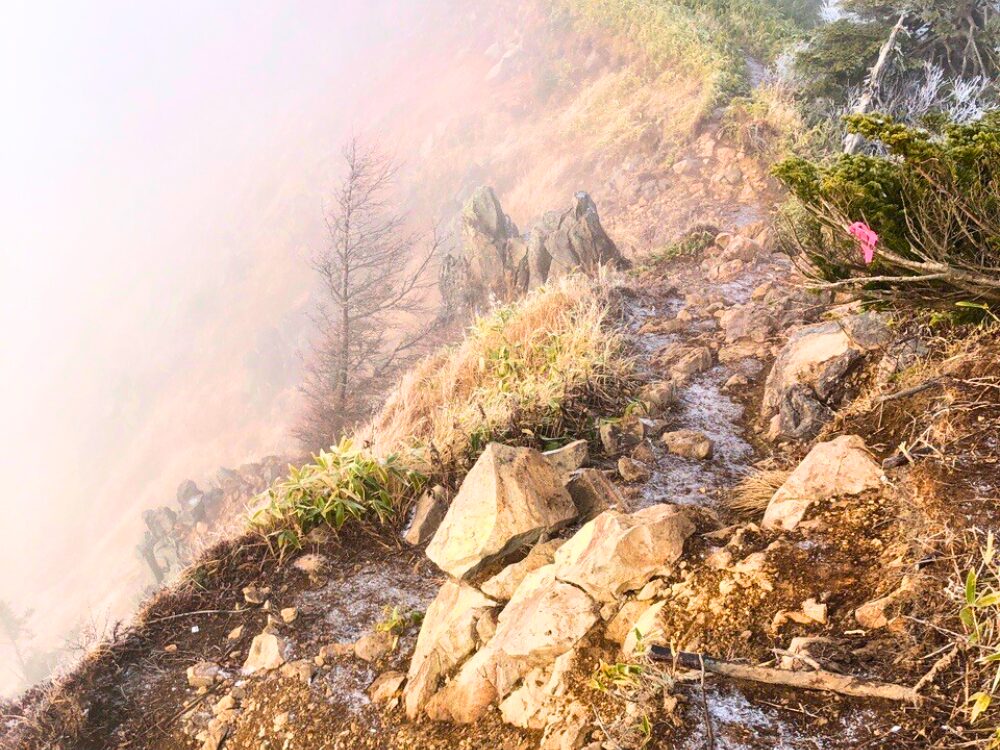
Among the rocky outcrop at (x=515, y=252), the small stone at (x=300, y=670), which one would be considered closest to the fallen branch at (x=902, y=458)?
the small stone at (x=300, y=670)

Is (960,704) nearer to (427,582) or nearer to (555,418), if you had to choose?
(427,582)

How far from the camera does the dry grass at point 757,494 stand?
2949mm

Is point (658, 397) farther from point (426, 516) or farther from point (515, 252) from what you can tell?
point (515, 252)

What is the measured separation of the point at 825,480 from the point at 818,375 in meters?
1.70

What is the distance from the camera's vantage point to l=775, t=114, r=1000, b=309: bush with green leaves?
2293 millimetres

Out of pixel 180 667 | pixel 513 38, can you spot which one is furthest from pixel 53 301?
pixel 180 667

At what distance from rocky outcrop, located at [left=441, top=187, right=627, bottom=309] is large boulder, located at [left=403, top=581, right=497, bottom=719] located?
761cm

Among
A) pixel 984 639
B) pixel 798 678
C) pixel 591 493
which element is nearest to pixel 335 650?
pixel 591 493

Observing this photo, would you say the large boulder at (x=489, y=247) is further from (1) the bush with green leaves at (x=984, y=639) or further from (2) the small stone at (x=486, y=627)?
(1) the bush with green leaves at (x=984, y=639)

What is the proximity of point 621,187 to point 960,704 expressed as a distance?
14.5 m

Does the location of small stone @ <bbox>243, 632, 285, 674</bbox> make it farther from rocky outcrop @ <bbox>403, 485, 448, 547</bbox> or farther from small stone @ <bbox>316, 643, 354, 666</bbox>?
rocky outcrop @ <bbox>403, 485, 448, 547</bbox>

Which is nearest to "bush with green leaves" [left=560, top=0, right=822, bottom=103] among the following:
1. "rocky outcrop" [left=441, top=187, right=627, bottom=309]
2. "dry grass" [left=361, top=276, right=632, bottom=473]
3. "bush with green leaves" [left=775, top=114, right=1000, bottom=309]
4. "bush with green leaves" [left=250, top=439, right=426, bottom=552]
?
"rocky outcrop" [left=441, top=187, right=627, bottom=309]

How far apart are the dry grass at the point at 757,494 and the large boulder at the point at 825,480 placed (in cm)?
35

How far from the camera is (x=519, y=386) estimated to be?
5.08 metres
